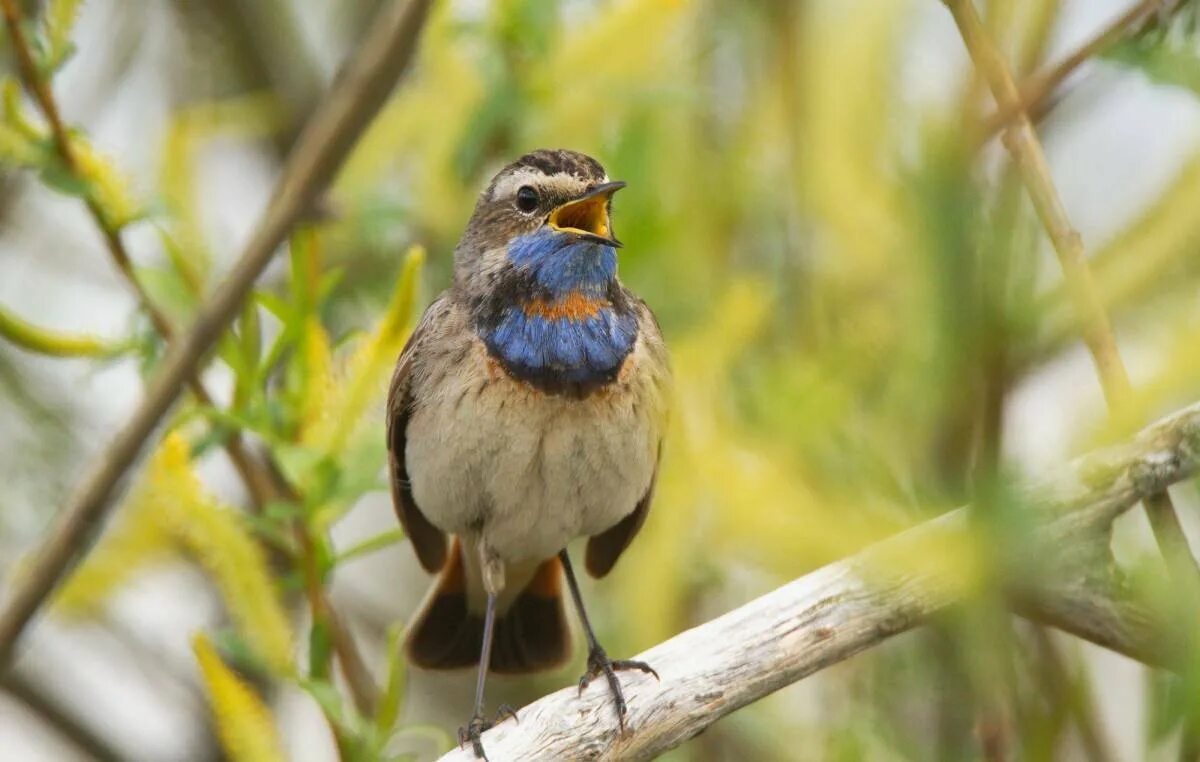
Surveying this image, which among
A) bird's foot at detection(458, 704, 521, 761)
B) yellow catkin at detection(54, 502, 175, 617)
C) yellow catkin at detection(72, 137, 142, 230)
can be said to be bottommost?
bird's foot at detection(458, 704, 521, 761)

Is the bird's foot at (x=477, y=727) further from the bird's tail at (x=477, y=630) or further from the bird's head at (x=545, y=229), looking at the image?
the bird's head at (x=545, y=229)

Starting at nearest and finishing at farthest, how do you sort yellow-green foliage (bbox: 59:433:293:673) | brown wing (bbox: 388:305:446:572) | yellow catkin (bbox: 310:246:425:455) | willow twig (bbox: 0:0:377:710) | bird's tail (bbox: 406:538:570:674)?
yellow-green foliage (bbox: 59:433:293:673) < yellow catkin (bbox: 310:246:425:455) < willow twig (bbox: 0:0:377:710) < brown wing (bbox: 388:305:446:572) < bird's tail (bbox: 406:538:570:674)

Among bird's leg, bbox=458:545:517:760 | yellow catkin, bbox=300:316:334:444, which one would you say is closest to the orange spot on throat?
bird's leg, bbox=458:545:517:760

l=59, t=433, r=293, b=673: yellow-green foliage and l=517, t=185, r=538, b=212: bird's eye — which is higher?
l=517, t=185, r=538, b=212: bird's eye

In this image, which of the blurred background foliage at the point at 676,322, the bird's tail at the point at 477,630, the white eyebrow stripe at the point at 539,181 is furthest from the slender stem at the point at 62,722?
the white eyebrow stripe at the point at 539,181

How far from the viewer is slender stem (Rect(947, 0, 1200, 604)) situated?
162 cm

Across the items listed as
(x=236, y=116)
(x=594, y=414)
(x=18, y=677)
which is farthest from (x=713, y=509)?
(x=18, y=677)

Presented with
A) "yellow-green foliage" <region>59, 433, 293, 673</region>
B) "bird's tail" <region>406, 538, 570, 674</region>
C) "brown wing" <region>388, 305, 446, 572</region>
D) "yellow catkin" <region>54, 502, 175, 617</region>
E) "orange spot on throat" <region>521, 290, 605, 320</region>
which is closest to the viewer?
"yellow-green foliage" <region>59, 433, 293, 673</region>

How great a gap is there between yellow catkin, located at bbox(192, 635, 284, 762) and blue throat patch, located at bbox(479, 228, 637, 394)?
4.16 ft

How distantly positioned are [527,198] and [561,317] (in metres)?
0.31

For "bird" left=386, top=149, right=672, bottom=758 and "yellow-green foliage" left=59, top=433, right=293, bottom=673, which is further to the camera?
"bird" left=386, top=149, right=672, bottom=758

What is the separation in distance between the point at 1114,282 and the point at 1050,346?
48 centimetres

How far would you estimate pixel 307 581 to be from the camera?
3418mm

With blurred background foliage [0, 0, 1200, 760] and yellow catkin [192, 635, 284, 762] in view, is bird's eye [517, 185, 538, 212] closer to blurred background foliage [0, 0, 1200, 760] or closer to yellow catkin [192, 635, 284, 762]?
blurred background foliage [0, 0, 1200, 760]
